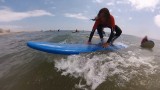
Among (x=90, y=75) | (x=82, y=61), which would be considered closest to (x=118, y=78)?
(x=90, y=75)

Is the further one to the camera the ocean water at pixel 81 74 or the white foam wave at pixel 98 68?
the white foam wave at pixel 98 68

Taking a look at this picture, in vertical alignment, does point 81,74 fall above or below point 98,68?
below

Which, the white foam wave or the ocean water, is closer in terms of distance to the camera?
the ocean water

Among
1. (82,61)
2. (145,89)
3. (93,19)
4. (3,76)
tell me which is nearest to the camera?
(145,89)

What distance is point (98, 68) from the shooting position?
24.5 ft

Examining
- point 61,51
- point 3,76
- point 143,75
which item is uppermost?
point 61,51

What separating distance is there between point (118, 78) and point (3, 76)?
506 cm

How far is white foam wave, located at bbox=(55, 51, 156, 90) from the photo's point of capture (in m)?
6.70

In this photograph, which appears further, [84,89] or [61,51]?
[61,51]

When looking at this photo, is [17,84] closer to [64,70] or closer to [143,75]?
[64,70]

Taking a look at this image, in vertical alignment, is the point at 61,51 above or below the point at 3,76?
above

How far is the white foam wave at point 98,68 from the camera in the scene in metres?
6.70

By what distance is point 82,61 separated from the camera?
8.24 m

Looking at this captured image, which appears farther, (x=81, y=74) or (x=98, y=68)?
(x=98, y=68)
